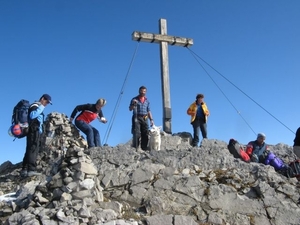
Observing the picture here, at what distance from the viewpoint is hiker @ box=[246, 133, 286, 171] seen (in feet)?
29.9

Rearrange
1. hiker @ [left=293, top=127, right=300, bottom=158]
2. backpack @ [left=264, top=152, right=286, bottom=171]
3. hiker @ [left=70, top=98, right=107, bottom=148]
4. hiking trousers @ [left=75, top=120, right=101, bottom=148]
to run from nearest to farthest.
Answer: backpack @ [left=264, top=152, right=286, bottom=171] < hiker @ [left=293, top=127, right=300, bottom=158] < hiking trousers @ [left=75, top=120, right=101, bottom=148] < hiker @ [left=70, top=98, right=107, bottom=148]

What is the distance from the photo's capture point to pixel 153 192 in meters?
7.05

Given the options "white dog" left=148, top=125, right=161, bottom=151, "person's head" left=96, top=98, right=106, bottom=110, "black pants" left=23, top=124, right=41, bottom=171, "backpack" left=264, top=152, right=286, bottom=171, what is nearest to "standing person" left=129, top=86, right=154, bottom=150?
"white dog" left=148, top=125, right=161, bottom=151

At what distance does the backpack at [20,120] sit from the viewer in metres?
8.93

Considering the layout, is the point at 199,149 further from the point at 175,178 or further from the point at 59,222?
the point at 59,222

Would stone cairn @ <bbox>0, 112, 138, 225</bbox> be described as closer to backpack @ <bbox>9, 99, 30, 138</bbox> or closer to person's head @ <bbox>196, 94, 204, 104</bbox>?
backpack @ <bbox>9, 99, 30, 138</bbox>

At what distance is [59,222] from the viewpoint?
569cm

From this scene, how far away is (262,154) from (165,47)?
568 cm

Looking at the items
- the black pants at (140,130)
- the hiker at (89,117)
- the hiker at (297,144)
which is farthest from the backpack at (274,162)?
the hiker at (89,117)

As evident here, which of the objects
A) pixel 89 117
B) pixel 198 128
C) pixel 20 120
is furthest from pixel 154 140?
pixel 20 120

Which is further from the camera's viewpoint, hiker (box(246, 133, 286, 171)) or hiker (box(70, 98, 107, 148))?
hiker (box(70, 98, 107, 148))

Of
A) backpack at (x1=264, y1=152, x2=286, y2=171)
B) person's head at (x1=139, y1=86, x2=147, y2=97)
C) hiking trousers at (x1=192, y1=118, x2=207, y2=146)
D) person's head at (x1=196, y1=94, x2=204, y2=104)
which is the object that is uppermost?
person's head at (x1=196, y1=94, x2=204, y2=104)

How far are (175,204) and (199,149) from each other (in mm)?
2355

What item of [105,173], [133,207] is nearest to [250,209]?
[133,207]
